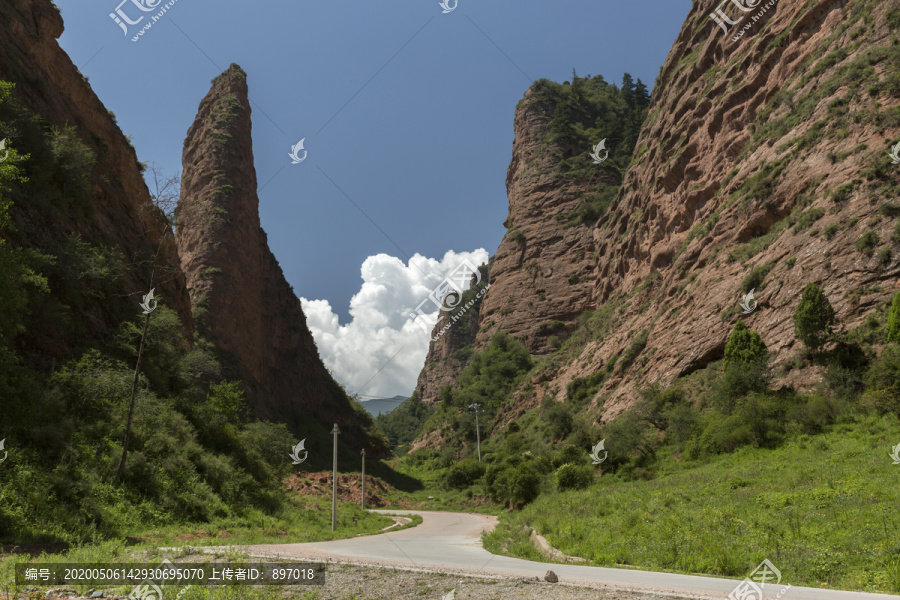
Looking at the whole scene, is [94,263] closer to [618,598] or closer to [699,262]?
[618,598]

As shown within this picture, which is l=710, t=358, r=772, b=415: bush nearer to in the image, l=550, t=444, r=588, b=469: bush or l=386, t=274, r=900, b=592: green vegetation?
l=386, t=274, r=900, b=592: green vegetation

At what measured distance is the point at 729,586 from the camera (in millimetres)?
6918

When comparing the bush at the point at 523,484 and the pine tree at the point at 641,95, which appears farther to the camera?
the pine tree at the point at 641,95

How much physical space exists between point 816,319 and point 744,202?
51.1 ft

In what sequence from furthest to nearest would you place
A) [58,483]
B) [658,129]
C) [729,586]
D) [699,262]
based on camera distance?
[658,129], [699,262], [58,483], [729,586]

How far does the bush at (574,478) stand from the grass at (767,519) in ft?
24.7

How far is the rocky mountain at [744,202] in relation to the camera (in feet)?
82.1

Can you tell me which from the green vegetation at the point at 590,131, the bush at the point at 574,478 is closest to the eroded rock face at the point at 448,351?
the green vegetation at the point at 590,131

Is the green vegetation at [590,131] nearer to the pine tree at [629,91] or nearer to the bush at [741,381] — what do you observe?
the pine tree at [629,91]

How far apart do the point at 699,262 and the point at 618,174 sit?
180 feet

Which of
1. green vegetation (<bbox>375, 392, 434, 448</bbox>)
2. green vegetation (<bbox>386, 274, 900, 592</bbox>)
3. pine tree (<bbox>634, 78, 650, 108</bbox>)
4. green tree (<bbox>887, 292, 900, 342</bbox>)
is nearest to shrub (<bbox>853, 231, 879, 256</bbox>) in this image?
green vegetation (<bbox>386, 274, 900, 592</bbox>)

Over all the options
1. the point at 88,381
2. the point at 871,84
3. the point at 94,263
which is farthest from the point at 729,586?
the point at 871,84

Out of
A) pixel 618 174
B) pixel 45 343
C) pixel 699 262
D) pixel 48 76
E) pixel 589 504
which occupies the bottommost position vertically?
pixel 589 504

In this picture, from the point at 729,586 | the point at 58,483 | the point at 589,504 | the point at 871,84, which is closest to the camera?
the point at 729,586
